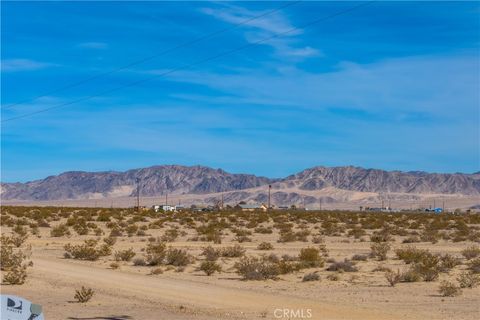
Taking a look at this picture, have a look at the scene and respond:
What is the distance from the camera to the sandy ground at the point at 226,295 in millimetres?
18844

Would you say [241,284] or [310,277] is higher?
[310,277]

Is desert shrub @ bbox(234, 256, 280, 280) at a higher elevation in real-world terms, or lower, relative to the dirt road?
higher

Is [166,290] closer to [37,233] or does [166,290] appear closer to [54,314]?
[54,314]

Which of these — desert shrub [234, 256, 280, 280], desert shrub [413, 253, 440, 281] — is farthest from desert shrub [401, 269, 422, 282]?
desert shrub [234, 256, 280, 280]

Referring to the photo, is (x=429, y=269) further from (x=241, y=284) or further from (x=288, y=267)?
(x=241, y=284)

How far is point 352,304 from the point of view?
2041cm

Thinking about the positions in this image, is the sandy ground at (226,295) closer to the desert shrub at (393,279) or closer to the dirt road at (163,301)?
the dirt road at (163,301)

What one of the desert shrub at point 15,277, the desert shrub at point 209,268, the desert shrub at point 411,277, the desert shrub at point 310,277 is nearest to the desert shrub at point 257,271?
the desert shrub at point 310,277

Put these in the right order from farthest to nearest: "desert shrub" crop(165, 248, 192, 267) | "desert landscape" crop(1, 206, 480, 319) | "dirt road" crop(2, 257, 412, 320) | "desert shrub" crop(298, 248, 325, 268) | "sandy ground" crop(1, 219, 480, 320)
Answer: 1. "desert shrub" crop(165, 248, 192, 267)
2. "desert shrub" crop(298, 248, 325, 268)
3. "desert landscape" crop(1, 206, 480, 319)
4. "sandy ground" crop(1, 219, 480, 320)
5. "dirt road" crop(2, 257, 412, 320)

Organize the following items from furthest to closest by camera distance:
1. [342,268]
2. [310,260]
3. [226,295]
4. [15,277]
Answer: [310,260] < [342,268] < [15,277] < [226,295]

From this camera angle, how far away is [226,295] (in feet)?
73.2

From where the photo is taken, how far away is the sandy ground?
742 inches

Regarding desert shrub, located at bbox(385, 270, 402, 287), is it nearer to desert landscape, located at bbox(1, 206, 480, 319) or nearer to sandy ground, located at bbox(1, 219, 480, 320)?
desert landscape, located at bbox(1, 206, 480, 319)

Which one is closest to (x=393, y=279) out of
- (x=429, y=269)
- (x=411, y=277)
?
(x=411, y=277)
